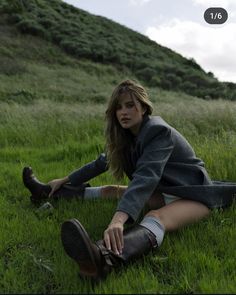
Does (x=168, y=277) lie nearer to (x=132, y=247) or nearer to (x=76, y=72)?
(x=132, y=247)

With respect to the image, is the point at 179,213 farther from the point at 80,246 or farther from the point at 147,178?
the point at 80,246

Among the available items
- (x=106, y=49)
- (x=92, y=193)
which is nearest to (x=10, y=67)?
(x=106, y=49)

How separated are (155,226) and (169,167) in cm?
67

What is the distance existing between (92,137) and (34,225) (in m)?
4.54

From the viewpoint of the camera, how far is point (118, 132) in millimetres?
4121

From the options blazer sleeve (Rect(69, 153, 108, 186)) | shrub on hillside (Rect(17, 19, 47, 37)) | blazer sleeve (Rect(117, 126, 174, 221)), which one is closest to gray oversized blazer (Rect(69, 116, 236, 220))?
blazer sleeve (Rect(117, 126, 174, 221))

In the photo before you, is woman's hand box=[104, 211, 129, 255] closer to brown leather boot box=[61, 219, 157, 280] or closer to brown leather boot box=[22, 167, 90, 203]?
brown leather boot box=[61, 219, 157, 280]

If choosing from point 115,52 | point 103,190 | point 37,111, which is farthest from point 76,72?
point 103,190

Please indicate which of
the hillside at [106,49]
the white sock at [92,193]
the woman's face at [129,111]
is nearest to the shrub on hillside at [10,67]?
the hillside at [106,49]

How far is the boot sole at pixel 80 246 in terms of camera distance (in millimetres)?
2879

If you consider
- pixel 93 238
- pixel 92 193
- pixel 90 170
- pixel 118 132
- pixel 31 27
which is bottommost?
pixel 93 238

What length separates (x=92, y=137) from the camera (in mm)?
8555


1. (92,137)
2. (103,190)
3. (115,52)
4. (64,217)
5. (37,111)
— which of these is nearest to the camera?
(64,217)

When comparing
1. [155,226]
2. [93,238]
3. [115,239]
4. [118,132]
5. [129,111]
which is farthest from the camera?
[118,132]
